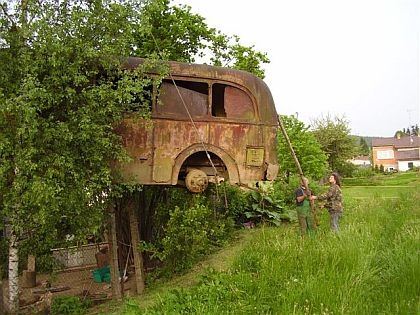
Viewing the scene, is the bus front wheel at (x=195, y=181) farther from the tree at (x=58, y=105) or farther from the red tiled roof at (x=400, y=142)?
the red tiled roof at (x=400, y=142)

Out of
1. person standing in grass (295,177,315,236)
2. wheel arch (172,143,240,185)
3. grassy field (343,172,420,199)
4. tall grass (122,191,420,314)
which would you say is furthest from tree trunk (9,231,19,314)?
grassy field (343,172,420,199)

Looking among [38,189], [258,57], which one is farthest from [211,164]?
[258,57]

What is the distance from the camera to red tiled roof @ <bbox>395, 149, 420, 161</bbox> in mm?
57641

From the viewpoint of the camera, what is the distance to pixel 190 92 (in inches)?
337

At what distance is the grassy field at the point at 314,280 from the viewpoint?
5.75m

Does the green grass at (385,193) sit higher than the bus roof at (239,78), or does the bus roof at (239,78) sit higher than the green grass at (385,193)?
the bus roof at (239,78)

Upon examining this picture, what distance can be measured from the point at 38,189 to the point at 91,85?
193cm

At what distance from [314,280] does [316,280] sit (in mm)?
36

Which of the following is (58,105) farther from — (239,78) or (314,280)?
(314,280)

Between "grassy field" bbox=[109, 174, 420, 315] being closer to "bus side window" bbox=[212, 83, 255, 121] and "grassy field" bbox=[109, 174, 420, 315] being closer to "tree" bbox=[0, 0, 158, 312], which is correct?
"tree" bbox=[0, 0, 158, 312]

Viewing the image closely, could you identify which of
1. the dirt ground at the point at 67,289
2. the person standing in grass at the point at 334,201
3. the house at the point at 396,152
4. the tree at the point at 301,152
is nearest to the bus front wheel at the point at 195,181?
the person standing in grass at the point at 334,201

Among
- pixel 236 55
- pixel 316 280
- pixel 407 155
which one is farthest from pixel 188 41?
pixel 407 155

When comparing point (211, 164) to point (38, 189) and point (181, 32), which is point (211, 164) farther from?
point (181, 32)

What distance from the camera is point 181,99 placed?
27.4ft
